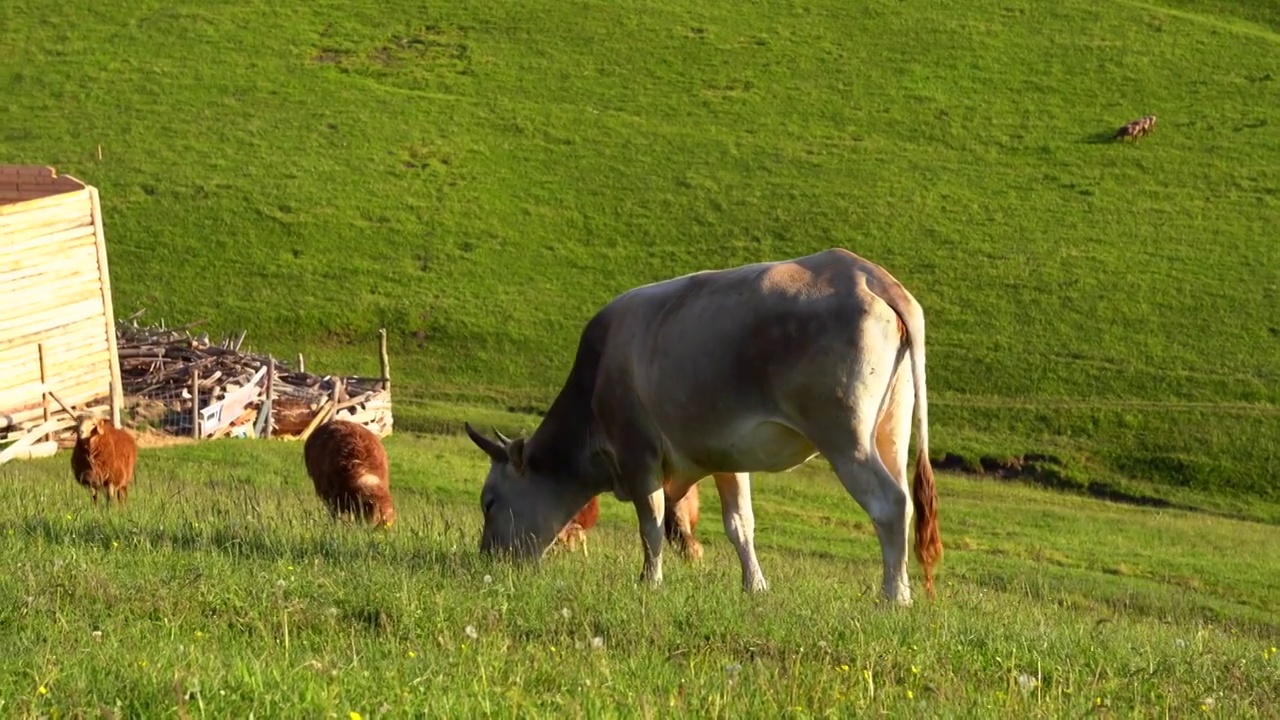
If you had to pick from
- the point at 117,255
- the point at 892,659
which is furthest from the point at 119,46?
the point at 892,659

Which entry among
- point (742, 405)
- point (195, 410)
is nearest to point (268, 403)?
point (195, 410)

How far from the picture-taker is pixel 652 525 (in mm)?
11359

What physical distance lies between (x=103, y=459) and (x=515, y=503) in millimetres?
6471

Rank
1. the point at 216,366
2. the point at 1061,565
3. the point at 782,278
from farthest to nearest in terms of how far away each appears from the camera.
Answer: the point at 216,366, the point at 1061,565, the point at 782,278

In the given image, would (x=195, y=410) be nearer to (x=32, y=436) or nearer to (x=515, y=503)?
(x=32, y=436)

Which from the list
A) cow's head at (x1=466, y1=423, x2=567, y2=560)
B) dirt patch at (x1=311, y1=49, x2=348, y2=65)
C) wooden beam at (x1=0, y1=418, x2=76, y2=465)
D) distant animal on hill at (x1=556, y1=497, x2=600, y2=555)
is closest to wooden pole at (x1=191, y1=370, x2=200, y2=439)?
wooden beam at (x1=0, y1=418, x2=76, y2=465)

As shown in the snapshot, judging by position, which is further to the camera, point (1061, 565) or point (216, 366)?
point (216, 366)

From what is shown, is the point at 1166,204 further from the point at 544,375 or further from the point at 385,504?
the point at 385,504

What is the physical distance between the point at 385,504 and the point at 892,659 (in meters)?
9.23

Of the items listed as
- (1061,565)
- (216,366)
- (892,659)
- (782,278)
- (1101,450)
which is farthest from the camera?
(1101,450)

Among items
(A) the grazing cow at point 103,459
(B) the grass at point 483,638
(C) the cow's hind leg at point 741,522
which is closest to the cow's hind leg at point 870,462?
(B) the grass at point 483,638

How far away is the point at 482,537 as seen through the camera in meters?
12.5

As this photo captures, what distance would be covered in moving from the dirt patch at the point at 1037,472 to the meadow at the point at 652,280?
303 millimetres

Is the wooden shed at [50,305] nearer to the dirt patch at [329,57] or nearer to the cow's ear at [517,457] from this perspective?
the cow's ear at [517,457]
